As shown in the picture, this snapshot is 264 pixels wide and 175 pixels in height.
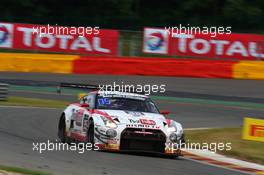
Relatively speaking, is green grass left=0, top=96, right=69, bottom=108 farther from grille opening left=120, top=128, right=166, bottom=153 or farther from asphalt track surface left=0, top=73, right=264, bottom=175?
grille opening left=120, top=128, right=166, bottom=153

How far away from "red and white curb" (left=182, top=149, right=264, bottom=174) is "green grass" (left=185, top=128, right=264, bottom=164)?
298mm

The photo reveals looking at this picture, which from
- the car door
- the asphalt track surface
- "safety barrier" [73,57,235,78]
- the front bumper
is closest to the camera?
the asphalt track surface

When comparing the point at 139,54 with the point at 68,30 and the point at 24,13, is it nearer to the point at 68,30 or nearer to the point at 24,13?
the point at 68,30

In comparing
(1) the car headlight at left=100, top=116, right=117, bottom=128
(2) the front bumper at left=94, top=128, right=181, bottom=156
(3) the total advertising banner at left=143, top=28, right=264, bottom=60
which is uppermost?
(3) the total advertising banner at left=143, top=28, right=264, bottom=60

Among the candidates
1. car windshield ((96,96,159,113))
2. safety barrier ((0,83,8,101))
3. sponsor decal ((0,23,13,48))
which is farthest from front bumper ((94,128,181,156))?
sponsor decal ((0,23,13,48))

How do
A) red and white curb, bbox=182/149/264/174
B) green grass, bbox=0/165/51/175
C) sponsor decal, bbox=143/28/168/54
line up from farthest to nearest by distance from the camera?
sponsor decal, bbox=143/28/168/54 → red and white curb, bbox=182/149/264/174 → green grass, bbox=0/165/51/175

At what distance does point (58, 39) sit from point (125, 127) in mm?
18258

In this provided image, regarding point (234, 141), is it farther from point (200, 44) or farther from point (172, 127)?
point (200, 44)

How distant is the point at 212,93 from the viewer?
26.4m

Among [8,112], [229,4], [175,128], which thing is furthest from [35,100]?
[229,4]

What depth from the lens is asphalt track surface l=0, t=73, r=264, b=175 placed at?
34.1 ft

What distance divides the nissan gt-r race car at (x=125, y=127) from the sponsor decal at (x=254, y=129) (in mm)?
2541

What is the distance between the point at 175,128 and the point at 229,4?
31.0 m

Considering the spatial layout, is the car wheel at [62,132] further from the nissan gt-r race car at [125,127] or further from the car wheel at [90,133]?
the car wheel at [90,133]
